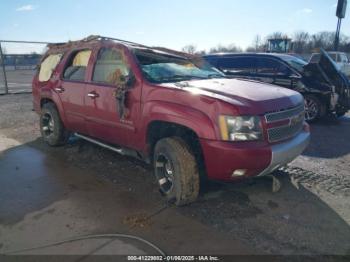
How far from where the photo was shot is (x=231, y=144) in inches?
131

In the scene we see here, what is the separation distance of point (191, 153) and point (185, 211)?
665 millimetres

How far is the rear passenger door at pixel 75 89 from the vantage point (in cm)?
518

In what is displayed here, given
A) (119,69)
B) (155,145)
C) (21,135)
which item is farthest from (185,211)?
(21,135)

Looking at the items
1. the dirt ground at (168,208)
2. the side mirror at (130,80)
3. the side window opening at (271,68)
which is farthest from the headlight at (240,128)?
the side window opening at (271,68)

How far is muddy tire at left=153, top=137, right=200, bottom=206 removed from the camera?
366cm

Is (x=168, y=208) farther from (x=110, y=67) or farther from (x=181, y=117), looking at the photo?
(x=110, y=67)

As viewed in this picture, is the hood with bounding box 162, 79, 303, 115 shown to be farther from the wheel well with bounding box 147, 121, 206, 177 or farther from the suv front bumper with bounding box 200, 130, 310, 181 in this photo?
the wheel well with bounding box 147, 121, 206, 177

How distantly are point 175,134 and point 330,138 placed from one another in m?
4.40

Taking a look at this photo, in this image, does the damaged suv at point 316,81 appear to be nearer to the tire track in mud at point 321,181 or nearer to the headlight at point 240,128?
the tire track in mud at point 321,181

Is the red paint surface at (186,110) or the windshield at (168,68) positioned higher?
the windshield at (168,68)

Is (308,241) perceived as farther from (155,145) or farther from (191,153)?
(155,145)

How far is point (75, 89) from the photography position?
527cm

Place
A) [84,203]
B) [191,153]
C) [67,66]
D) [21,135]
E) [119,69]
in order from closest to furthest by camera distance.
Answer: [191,153] → [84,203] → [119,69] → [67,66] → [21,135]

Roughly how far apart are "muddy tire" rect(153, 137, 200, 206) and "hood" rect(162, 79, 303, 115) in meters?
0.65
